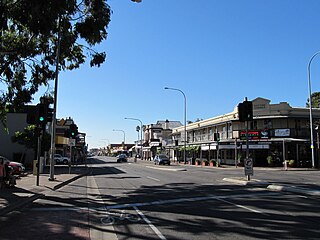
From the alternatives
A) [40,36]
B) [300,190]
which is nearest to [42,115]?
[40,36]

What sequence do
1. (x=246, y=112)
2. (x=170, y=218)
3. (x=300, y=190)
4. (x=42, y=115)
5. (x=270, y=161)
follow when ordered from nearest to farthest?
(x=170, y=218), (x=300, y=190), (x=42, y=115), (x=246, y=112), (x=270, y=161)

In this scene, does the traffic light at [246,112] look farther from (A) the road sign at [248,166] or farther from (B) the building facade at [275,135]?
(B) the building facade at [275,135]

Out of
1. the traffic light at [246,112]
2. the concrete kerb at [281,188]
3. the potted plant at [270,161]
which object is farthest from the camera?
the potted plant at [270,161]

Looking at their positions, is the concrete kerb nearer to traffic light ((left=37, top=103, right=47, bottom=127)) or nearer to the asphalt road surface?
the asphalt road surface

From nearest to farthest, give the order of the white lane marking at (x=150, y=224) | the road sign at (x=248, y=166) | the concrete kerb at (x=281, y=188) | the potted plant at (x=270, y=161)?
the white lane marking at (x=150, y=224), the concrete kerb at (x=281, y=188), the road sign at (x=248, y=166), the potted plant at (x=270, y=161)

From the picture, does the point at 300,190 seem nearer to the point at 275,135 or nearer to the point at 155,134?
the point at 275,135

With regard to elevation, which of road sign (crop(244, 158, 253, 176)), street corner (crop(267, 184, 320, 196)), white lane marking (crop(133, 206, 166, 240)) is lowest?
white lane marking (crop(133, 206, 166, 240))

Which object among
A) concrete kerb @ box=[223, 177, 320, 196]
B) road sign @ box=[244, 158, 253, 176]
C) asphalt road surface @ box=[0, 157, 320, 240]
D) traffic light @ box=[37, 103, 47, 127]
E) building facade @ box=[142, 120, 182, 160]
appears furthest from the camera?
building facade @ box=[142, 120, 182, 160]

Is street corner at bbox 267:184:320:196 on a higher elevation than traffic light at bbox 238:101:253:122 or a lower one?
lower

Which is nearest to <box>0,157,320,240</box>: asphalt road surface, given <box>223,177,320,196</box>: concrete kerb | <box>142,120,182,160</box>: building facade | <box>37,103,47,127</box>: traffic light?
<box>223,177,320,196</box>: concrete kerb

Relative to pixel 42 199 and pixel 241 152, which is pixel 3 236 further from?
pixel 241 152

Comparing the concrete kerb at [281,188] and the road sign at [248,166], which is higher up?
the road sign at [248,166]

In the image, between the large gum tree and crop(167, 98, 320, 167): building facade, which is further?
crop(167, 98, 320, 167): building facade

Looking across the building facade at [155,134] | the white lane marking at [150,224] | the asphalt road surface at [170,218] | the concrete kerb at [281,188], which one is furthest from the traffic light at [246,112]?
the building facade at [155,134]
